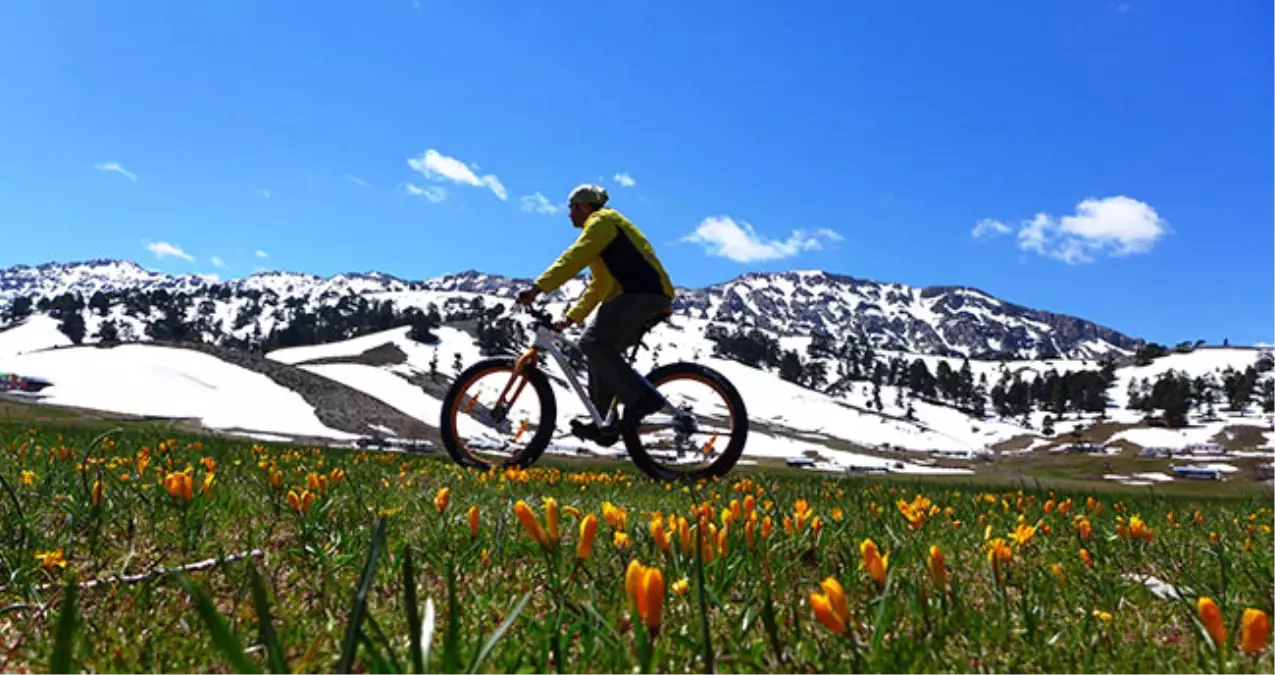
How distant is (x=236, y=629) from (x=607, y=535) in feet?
5.70

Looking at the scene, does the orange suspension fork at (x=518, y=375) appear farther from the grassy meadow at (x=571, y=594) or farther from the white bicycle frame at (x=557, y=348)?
the grassy meadow at (x=571, y=594)

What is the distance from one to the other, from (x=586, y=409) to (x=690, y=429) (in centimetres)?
152

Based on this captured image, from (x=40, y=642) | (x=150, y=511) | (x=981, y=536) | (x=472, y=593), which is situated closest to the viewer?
(x=40, y=642)

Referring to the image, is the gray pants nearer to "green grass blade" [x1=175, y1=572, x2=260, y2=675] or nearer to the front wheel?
the front wheel

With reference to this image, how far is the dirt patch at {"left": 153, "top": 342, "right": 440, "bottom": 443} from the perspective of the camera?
123m

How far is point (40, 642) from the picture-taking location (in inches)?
79.2

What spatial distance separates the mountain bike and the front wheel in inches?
0.6

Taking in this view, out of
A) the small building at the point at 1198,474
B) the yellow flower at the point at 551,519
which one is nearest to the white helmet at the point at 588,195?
the yellow flower at the point at 551,519

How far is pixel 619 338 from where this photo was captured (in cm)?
966

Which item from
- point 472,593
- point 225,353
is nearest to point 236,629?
point 472,593

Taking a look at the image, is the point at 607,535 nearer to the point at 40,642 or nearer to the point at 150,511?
the point at 40,642

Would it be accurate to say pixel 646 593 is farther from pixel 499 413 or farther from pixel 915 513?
pixel 499 413

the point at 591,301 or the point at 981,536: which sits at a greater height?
the point at 591,301

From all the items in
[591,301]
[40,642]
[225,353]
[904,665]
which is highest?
[225,353]
